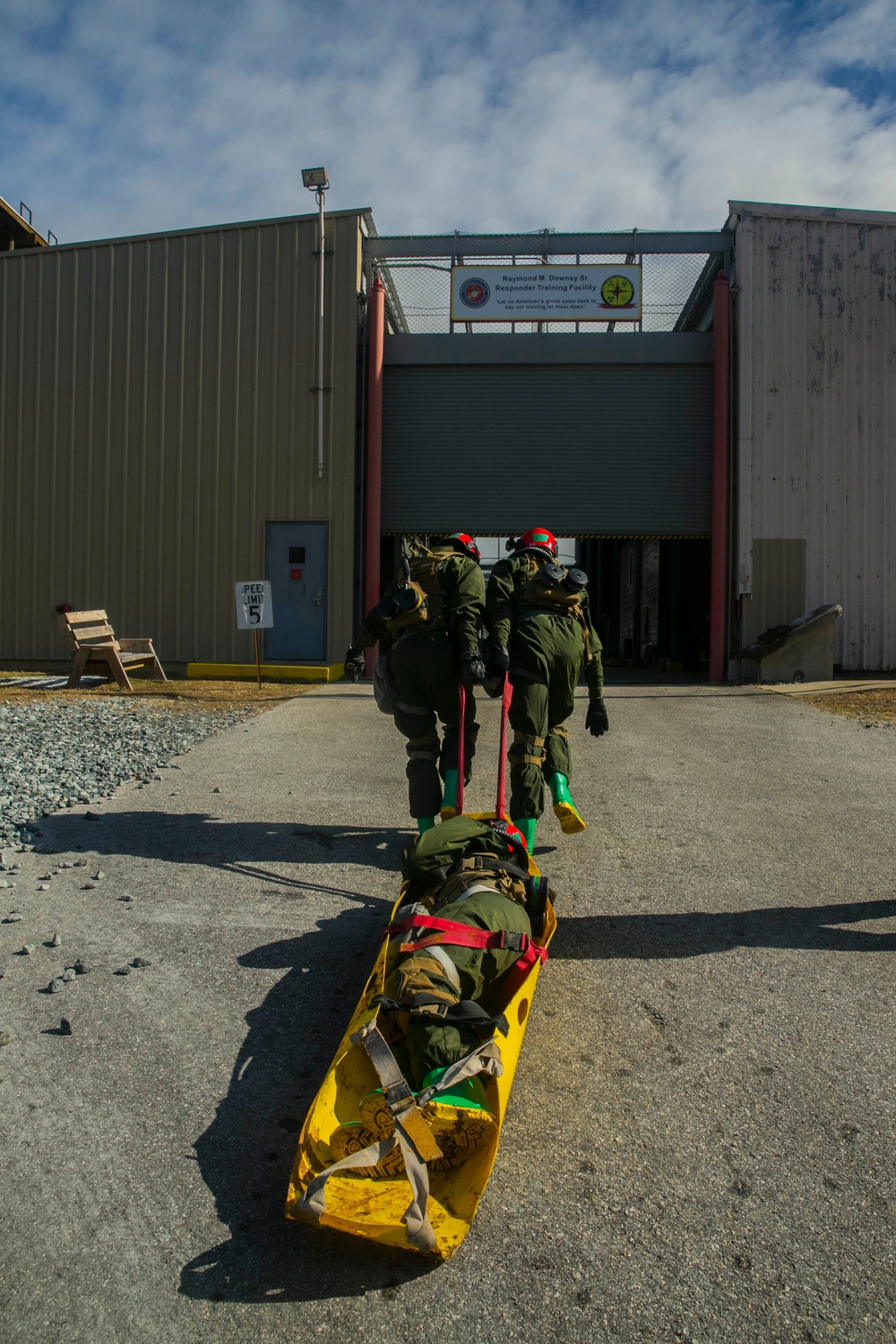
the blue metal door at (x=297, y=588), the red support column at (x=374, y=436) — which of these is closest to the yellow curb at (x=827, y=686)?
the red support column at (x=374, y=436)

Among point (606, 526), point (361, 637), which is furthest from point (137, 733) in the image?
point (606, 526)

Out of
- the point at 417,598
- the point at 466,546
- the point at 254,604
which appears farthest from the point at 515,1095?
the point at 254,604

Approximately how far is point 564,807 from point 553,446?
12.8 metres

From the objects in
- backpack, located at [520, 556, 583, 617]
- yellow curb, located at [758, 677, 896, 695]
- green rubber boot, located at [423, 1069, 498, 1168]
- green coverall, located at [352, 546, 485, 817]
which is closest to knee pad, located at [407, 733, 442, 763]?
green coverall, located at [352, 546, 485, 817]

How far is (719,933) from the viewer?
399cm

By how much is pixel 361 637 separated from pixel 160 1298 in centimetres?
367

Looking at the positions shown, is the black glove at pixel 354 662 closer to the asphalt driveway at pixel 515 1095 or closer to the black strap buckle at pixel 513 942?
the asphalt driveway at pixel 515 1095

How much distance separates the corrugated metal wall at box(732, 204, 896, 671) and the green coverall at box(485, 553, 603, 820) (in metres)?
11.9

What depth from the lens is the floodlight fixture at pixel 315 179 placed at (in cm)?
1606

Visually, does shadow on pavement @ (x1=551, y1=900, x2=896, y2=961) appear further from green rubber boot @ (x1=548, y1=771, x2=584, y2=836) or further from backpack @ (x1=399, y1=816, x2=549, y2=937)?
green rubber boot @ (x1=548, y1=771, x2=584, y2=836)

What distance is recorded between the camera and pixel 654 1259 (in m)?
2.02

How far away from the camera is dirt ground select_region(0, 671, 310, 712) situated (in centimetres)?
1132

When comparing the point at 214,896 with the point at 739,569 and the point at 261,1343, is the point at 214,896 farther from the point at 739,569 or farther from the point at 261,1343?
the point at 739,569

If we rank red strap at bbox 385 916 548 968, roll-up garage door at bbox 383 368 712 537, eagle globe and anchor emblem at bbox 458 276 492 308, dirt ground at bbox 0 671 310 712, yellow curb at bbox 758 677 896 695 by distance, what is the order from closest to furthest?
red strap at bbox 385 916 548 968 → dirt ground at bbox 0 671 310 712 → yellow curb at bbox 758 677 896 695 → eagle globe and anchor emblem at bbox 458 276 492 308 → roll-up garage door at bbox 383 368 712 537
